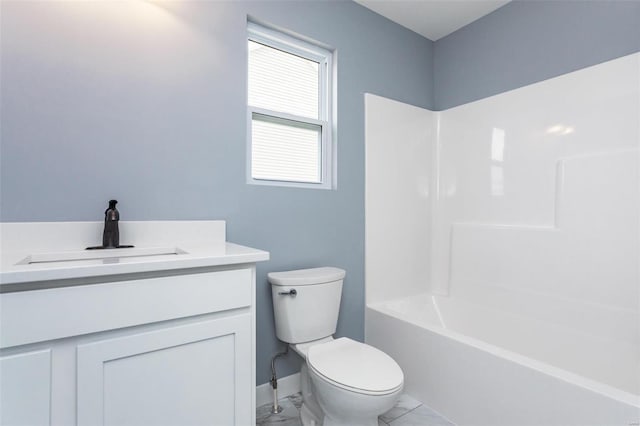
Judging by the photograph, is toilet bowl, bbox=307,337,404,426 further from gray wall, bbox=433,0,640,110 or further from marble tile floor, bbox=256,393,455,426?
gray wall, bbox=433,0,640,110

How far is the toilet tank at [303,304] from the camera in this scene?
5.35ft

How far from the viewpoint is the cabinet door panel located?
77cm

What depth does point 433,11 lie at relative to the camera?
2.23 metres

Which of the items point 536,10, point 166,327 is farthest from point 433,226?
point 166,327

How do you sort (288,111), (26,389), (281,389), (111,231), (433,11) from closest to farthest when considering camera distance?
(26,389), (111,231), (281,389), (288,111), (433,11)

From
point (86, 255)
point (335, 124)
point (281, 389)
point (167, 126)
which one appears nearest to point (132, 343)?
point (86, 255)

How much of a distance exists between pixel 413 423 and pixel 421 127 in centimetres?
190

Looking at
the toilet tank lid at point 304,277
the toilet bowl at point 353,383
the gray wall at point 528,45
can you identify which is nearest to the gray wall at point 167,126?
the toilet tank lid at point 304,277

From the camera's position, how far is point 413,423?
5.31 feet

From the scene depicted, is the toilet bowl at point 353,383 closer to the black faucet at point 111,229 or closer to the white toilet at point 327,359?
the white toilet at point 327,359

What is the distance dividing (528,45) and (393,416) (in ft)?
7.59

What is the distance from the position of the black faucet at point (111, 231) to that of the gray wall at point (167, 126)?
9 cm

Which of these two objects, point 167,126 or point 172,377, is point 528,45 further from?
point 172,377

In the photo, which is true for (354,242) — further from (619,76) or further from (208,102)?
(619,76)
